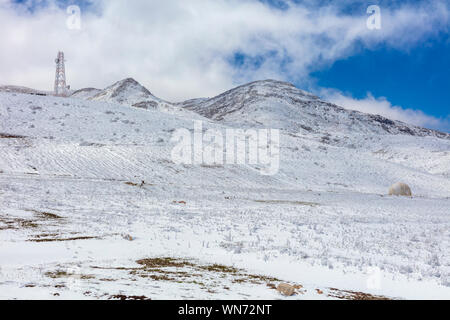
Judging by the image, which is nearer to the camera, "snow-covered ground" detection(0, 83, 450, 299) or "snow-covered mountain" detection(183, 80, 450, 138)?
"snow-covered ground" detection(0, 83, 450, 299)

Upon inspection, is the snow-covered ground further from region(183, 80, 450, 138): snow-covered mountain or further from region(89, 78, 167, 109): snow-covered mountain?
region(89, 78, 167, 109): snow-covered mountain

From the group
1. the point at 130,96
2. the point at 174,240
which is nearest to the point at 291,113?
the point at 130,96

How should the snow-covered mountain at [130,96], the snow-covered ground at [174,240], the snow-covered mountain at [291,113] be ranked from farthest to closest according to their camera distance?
the snow-covered mountain at [291,113]
the snow-covered mountain at [130,96]
the snow-covered ground at [174,240]

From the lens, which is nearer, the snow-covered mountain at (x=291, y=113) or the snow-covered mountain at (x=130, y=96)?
the snow-covered mountain at (x=130, y=96)

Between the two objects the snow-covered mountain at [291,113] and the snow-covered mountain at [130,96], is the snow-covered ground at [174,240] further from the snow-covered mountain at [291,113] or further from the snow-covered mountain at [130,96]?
the snow-covered mountain at [130,96]

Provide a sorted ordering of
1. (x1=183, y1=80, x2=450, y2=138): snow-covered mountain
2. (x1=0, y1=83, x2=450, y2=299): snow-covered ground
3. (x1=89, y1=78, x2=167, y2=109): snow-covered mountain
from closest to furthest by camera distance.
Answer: (x1=0, y1=83, x2=450, y2=299): snow-covered ground, (x1=89, y1=78, x2=167, y2=109): snow-covered mountain, (x1=183, y1=80, x2=450, y2=138): snow-covered mountain

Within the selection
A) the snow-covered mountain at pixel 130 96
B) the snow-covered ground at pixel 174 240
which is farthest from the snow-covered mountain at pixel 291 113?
the snow-covered ground at pixel 174 240

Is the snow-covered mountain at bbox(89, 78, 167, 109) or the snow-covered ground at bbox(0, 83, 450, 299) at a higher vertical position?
the snow-covered mountain at bbox(89, 78, 167, 109)

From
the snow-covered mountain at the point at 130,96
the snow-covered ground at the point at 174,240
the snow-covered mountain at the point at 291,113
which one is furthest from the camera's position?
the snow-covered mountain at the point at 291,113

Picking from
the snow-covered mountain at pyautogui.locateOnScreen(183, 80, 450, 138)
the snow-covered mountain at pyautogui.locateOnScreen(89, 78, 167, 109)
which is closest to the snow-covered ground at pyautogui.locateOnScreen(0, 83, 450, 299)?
the snow-covered mountain at pyautogui.locateOnScreen(183, 80, 450, 138)

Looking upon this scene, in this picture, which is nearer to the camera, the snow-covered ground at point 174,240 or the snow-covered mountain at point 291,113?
the snow-covered ground at point 174,240

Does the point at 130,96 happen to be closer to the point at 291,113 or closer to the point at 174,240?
the point at 291,113

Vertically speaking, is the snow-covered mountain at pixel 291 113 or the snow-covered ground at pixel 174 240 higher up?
the snow-covered mountain at pixel 291 113
